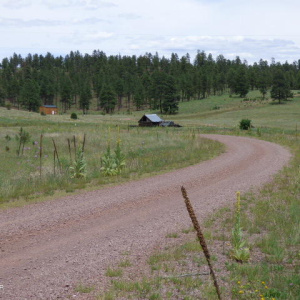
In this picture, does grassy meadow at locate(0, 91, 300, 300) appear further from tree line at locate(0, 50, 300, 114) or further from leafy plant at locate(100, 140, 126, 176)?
tree line at locate(0, 50, 300, 114)

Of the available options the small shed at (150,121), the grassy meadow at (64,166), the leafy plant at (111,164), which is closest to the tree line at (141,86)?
the small shed at (150,121)

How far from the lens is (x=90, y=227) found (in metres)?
7.65

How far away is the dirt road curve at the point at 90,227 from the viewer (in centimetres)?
523

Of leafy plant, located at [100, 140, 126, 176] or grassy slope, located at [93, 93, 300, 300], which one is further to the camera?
leafy plant, located at [100, 140, 126, 176]

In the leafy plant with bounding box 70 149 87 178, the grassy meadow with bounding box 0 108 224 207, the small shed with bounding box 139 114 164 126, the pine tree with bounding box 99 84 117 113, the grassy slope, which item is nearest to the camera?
the grassy slope

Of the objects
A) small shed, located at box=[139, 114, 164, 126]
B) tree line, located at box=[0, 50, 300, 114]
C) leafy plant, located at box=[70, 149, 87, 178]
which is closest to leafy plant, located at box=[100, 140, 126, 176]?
leafy plant, located at box=[70, 149, 87, 178]

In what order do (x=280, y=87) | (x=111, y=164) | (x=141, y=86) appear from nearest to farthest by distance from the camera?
1. (x=111, y=164)
2. (x=280, y=87)
3. (x=141, y=86)

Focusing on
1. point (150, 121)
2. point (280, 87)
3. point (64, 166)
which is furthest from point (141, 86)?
point (64, 166)

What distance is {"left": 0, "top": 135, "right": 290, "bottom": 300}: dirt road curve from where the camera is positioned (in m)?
5.23

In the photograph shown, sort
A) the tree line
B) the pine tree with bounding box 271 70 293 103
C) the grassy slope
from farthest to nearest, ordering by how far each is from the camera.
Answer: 1. the tree line
2. the pine tree with bounding box 271 70 293 103
3. the grassy slope

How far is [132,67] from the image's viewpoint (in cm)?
16938

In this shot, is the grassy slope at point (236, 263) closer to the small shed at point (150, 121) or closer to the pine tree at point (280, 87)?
the small shed at point (150, 121)

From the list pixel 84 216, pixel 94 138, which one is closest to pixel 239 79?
pixel 94 138

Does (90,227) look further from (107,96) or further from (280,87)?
(107,96)
